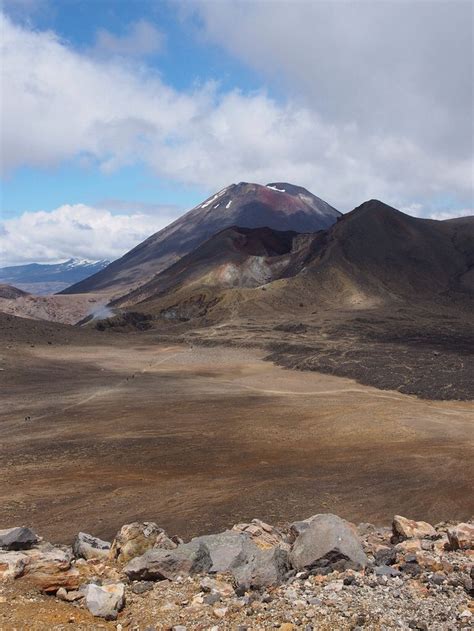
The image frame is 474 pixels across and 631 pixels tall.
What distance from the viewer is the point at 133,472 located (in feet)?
55.2

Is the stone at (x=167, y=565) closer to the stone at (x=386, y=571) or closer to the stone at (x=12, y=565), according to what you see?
the stone at (x=12, y=565)

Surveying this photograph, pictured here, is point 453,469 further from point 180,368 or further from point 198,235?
point 198,235

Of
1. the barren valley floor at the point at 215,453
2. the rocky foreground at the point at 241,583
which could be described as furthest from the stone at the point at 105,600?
the barren valley floor at the point at 215,453

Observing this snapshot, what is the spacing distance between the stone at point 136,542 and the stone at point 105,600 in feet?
4.95

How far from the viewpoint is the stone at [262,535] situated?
882 centimetres

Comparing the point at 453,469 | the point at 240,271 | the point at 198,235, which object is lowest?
the point at 453,469

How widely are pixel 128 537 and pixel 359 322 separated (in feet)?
170

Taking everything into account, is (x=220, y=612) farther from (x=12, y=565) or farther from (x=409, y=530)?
(x=409, y=530)

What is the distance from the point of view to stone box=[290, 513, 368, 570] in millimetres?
7422

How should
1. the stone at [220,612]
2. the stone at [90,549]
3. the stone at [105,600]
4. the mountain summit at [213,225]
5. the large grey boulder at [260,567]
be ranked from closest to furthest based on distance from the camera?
1. the stone at [220,612]
2. the stone at [105,600]
3. the large grey boulder at [260,567]
4. the stone at [90,549]
5. the mountain summit at [213,225]

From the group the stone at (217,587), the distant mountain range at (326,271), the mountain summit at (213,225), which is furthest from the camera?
the mountain summit at (213,225)

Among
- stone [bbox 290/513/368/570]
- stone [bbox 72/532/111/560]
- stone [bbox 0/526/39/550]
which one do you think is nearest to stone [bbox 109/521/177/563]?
stone [bbox 72/532/111/560]

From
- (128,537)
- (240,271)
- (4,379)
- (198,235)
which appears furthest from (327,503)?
(198,235)

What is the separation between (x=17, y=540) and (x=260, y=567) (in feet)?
12.6
